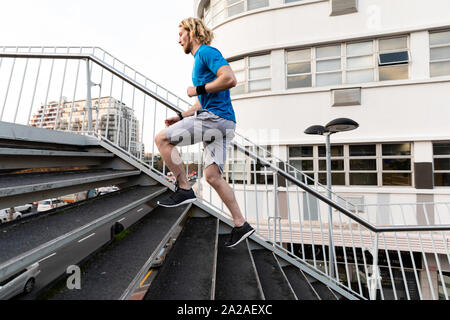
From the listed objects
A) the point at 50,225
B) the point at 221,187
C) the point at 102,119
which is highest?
the point at 102,119

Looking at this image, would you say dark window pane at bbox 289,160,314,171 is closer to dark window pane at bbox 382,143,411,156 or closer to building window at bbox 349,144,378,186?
building window at bbox 349,144,378,186

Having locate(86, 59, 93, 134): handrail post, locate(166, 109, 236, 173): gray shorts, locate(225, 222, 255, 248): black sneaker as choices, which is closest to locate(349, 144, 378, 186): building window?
locate(225, 222, 255, 248): black sneaker

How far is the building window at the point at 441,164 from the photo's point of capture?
5738 millimetres

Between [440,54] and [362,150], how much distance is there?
3.55 meters

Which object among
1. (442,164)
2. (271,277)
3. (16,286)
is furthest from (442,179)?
(16,286)

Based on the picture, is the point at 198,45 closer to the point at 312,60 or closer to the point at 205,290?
the point at 205,290

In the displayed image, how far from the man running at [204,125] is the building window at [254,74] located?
19.0 feet

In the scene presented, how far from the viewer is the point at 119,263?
1296mm

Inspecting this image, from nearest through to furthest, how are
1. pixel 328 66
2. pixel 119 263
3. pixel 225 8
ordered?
1. pixel 119 263
2. pixel 328 66
3. pixel 225 8

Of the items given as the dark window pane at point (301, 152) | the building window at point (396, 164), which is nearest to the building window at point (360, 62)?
the building window at point (396, 164)

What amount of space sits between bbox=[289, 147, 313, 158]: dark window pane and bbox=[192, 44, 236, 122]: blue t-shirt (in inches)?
219

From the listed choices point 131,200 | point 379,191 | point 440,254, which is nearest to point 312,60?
point 379,191

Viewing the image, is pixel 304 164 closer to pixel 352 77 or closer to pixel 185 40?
pixel 352 77
